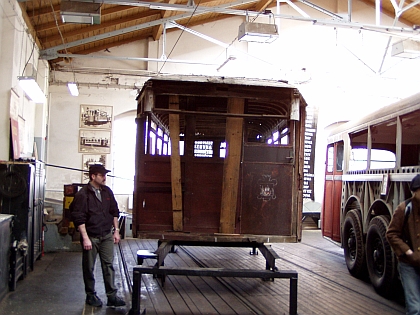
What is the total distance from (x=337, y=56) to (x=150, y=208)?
13.5 m

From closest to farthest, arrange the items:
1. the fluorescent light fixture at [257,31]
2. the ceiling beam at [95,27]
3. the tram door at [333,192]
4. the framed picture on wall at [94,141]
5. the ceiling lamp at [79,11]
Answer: the ceiling lamp at [79,11], the tram door at [333,192], the fluorescent light fixture at [257,31], the ceiling beam at [95,27], the framed picture on wall at [94,141]

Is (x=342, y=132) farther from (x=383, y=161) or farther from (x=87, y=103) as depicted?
(x=87, y=103)

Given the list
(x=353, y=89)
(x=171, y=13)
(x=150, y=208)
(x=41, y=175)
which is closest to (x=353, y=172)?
(x=150, y=208)

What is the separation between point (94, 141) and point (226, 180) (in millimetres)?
11517

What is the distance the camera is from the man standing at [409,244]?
472 cm

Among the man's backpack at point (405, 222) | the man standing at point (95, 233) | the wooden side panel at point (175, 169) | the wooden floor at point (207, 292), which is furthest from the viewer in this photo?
the wooden side panel at point (175, 169)

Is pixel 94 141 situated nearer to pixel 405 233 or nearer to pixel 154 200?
pixel 154 200

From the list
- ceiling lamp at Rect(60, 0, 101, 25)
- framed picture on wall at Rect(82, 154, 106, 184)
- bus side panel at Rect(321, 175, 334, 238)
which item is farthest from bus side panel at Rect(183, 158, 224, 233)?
framed picture on wall at Rect(82, 154, 106, 184)

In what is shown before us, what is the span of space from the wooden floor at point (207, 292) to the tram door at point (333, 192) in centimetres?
75

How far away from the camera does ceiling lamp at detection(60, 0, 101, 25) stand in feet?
31.7

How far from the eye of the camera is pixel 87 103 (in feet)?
57.1

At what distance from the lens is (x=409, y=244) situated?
4.89m

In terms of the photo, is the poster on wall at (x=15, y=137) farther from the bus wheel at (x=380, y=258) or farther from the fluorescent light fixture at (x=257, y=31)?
the bus wheel at (x=380, y=258)

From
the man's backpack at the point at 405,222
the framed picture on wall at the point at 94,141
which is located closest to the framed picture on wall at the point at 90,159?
the framed picture on wall at the point at 94,141
